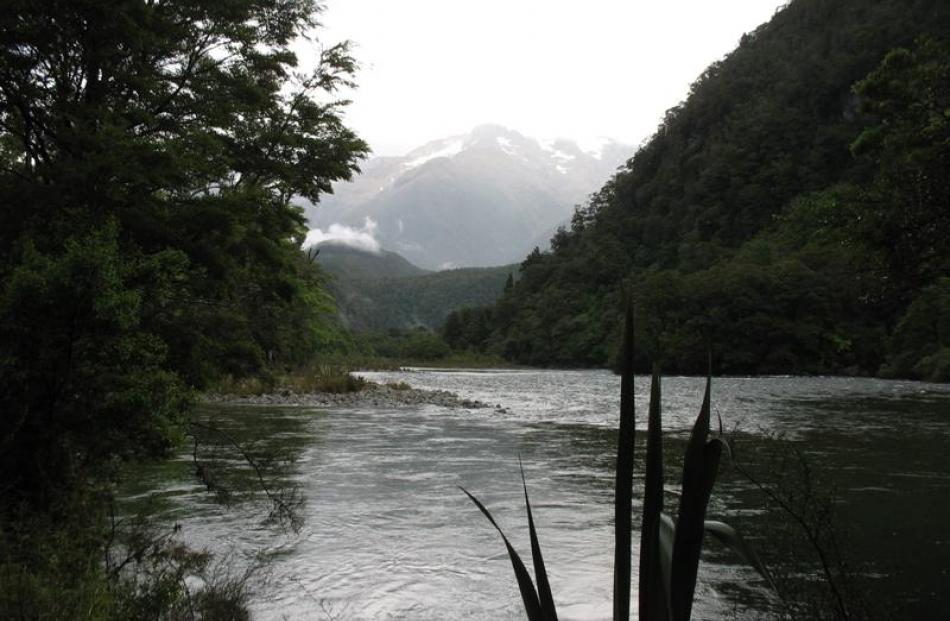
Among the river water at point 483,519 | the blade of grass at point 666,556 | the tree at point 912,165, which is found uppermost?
the tree at point 912,165

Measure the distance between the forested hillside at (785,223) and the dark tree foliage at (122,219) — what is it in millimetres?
4499

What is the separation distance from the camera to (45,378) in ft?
16.5

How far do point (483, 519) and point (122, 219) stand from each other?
529cm

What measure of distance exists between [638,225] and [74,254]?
107981mm

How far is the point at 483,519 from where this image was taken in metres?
8.62

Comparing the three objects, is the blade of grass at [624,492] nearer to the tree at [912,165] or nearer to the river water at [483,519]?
the river water at [483,519]

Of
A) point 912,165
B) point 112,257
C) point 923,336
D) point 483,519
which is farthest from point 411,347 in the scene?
point 112,257

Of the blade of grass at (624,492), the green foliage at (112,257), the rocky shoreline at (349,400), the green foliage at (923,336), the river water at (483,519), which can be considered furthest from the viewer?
the green foliage at (923,336)

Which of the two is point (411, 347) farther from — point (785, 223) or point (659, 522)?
point (659, 522)

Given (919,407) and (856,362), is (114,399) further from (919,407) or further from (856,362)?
(856,362)

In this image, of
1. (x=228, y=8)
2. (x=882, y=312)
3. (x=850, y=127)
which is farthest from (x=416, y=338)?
(x=228, y=8)

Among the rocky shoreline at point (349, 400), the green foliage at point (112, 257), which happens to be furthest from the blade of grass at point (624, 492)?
the rocky shoreline at point (349, 400)

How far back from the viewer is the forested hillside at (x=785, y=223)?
13.6 meters

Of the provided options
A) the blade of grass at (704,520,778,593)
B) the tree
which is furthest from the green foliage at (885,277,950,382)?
the blade of grass at (704,520,778,593)
